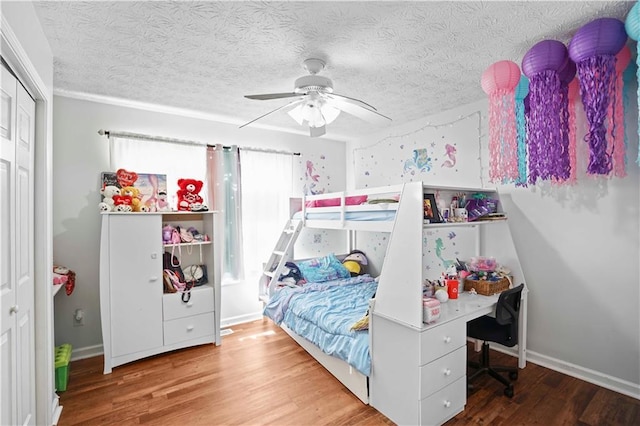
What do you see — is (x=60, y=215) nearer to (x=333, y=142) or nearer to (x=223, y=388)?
(x=223, y=388)

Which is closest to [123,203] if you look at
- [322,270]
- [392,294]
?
[322,270]

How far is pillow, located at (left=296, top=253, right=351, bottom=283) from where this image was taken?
12.3 ft

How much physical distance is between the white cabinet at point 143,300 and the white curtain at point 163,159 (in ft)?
1.62

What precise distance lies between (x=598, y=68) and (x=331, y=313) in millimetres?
2512

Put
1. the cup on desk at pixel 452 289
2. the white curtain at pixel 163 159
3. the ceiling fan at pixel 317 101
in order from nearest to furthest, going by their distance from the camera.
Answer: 1. the ceiling fan at pixel 317 101
2. the cup on desk at pixel 452 289
3. the white curtain at pixel 163 159

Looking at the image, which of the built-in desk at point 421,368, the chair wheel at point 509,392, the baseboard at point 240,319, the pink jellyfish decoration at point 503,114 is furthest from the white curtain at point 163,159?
the chair wheel at point 509,392

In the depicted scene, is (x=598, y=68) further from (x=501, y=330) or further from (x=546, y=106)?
(x=501, y=330)

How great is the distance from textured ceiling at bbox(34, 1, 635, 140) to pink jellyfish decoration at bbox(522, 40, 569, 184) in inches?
4.9

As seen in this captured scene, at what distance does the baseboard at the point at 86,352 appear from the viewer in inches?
115

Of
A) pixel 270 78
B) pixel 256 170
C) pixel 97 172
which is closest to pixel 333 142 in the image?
pixel 256 170

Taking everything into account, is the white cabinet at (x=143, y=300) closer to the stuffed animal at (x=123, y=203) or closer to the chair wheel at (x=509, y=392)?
the stuffed animal at (x=123, y=203)

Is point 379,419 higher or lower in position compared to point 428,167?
lower

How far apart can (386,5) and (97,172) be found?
9.94 ft

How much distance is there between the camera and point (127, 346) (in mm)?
2801
